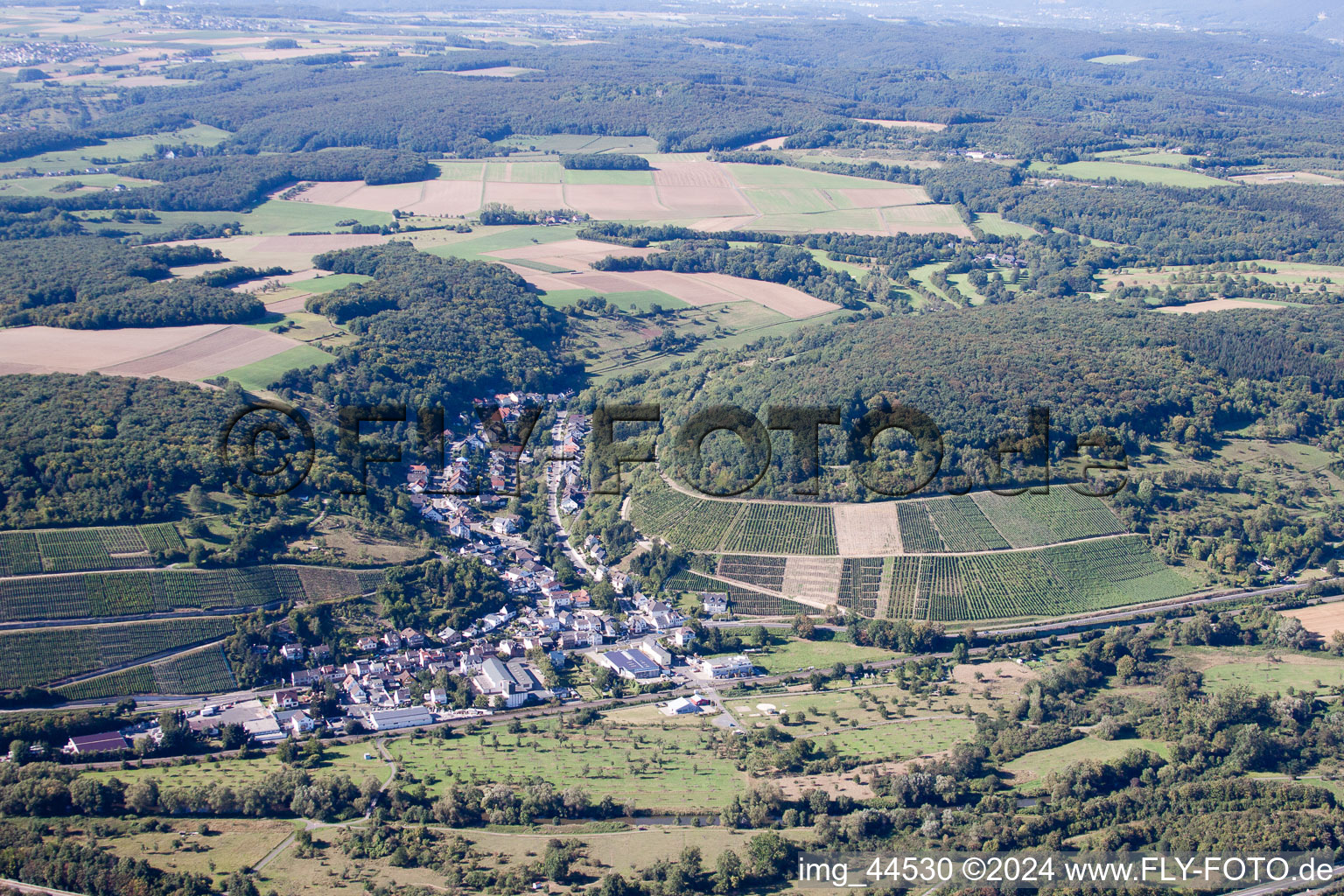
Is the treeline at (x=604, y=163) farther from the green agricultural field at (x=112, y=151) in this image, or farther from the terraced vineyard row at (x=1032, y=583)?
the terraced vineyard row at (x=1032, y=583)

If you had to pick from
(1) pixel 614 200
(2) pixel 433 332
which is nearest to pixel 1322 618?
(2) pixel 433 332

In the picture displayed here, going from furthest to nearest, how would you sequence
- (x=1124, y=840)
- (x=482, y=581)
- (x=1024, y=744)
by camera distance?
(x=482, y=581), (x=1024, y=744), (x=1124, y=840)

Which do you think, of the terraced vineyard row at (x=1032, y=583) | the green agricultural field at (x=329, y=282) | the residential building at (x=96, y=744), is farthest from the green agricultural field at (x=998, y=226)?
the residential building at (x=96, y=744)

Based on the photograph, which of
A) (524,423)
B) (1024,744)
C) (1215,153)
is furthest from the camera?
(1215,153)

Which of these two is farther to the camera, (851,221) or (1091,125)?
(1091,125)

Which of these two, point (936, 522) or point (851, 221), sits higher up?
point (851, 221)

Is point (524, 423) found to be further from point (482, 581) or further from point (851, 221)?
point (851, 221)

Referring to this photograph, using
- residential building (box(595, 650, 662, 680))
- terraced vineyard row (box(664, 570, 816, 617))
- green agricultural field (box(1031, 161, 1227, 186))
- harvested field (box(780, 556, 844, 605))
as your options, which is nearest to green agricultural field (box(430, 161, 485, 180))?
green agricultural field (box(1031, 161, 1227, 186))

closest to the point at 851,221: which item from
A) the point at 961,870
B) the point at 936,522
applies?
the point at 936,522
